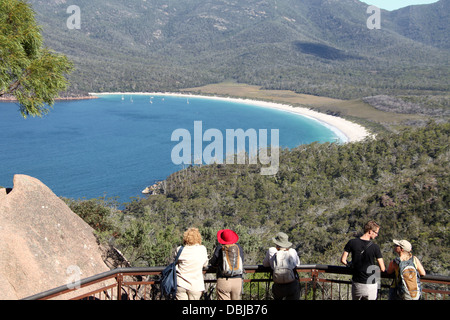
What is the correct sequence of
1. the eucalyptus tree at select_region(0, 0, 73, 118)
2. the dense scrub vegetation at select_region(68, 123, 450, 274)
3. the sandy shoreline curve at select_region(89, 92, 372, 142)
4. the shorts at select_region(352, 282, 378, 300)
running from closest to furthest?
the shorts at select_region(352, 282, 378, 300)
the eucalyptus tree at select_region(0, 0, 73, 118)
the dense scrub vegetation at select_region(68, 123, 450, 274)
the sandy shoreline curve at select_region(89, 92, 372, 142)

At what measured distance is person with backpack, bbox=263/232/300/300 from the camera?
4469 millimetres

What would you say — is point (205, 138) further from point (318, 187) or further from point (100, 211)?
point (100, 211)

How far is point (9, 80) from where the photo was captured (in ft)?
24.0

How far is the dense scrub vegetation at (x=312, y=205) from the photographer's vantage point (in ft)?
42.0

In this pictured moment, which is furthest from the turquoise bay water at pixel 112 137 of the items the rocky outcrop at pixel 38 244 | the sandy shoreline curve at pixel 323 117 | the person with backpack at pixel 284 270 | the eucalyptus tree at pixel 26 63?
the person with backpack at pixel 284 270

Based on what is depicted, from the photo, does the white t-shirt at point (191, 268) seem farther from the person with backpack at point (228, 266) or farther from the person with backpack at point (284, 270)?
the person with backpack at point (284, 270)

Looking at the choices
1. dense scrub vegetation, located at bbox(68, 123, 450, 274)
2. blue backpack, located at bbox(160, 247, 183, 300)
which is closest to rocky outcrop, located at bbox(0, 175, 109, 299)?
dense scrub vegetation, located at bbox(68, 123, 450, 274)

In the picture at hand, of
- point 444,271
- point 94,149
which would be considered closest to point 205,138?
point 94,149

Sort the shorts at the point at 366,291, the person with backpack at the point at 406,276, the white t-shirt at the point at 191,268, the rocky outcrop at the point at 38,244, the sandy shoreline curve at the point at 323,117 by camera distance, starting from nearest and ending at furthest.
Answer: the person with backpack at the point at 406,276, the white t-shirt at the point at 191,268, the shorts at the point at 366,291, the rocky outcrop at the point at 38,244, the sandy shoreline curve at the point at 323,117

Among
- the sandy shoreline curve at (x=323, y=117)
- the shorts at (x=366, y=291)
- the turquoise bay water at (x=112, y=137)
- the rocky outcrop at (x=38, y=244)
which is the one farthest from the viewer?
the sandy shoreline curve at (x=323, y=117)

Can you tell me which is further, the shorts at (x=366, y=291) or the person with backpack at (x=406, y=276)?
the shorts at (x=366, y=291)

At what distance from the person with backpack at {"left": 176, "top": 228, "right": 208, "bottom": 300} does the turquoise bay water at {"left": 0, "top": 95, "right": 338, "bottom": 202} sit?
139ft

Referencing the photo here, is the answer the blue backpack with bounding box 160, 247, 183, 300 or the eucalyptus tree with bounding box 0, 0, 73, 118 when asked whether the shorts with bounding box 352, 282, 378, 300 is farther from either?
the eucalyptus tree with bounding box 0, 0, 73, 118
